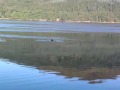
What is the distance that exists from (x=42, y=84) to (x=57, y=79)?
2048 mm

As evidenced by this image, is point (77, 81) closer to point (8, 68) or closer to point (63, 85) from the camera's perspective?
point (63, 85)

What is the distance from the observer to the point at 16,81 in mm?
20875

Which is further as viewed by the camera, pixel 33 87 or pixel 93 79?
pixel 93 79

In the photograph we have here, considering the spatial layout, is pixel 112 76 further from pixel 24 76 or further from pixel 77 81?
pixel 24 76

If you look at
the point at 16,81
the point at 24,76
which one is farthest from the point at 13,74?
the point at 16,81

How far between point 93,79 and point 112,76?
225 cm

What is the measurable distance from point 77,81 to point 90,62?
10.3 meters

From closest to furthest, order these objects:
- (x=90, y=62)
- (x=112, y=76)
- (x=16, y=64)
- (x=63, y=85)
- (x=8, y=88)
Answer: (x=8, y=88) < (x=63, y=85) < (x=112, y=76) < (x=16, y=64) < (x=90, y=62)

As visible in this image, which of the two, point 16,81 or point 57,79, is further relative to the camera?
point 57,79

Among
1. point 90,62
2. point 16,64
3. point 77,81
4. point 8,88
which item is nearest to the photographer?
point 8,88

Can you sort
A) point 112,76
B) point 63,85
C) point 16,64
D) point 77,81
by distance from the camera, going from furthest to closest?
point 16,64, point 112,76, point 77,81, point 63,85

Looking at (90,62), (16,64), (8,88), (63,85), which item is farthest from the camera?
(90,62)

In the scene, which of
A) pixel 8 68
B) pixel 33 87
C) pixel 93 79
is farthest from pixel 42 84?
pixel 8 68

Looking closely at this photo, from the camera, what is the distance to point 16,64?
2861 centimetres
